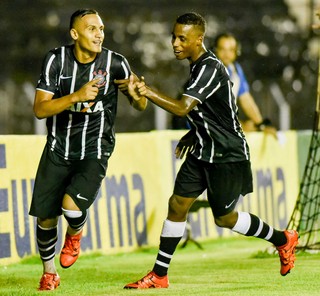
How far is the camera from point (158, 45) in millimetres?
23656

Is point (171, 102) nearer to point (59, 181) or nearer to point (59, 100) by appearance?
point (59, 100)

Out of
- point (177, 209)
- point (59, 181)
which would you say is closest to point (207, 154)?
point (177, 209)

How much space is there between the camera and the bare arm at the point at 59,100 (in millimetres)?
8680

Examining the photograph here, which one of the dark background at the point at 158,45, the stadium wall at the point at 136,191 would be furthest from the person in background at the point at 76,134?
the dark background at the point at 158,45

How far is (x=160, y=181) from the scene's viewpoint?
13.5 m

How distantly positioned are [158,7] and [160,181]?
12.0 metres

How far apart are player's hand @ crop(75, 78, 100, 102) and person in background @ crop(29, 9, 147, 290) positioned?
1.35 feet

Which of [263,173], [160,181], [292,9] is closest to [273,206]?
[263,173]

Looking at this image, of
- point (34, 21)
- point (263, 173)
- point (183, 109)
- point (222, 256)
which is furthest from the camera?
point (34, 21)

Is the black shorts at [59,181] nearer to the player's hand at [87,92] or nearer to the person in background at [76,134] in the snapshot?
the person in background at [76,134]

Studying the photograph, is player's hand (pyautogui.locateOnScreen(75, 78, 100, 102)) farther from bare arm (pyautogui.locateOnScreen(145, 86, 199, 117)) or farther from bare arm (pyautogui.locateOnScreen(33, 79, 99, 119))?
bare arm (pyautogui.locateOnScreen(145, 86, 199, 117))

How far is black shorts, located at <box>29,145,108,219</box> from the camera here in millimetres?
9250

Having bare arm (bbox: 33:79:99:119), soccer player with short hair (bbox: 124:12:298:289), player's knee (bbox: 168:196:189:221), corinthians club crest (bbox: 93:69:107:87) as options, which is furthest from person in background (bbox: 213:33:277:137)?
bare arm (bbox: 33:79:99:119)

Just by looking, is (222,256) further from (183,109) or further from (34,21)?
(34,21)
